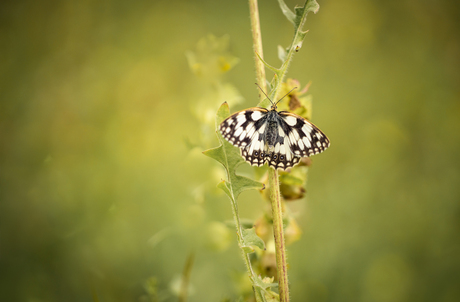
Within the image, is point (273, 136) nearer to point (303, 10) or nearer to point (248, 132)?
point (248, 132)

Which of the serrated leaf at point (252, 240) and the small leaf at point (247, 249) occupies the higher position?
the serrated leaf at point (252, 240)

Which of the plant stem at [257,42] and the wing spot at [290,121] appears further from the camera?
the wing spot at [290,121]

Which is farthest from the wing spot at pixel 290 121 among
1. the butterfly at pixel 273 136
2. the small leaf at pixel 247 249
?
the small leaf at pixel 247 249

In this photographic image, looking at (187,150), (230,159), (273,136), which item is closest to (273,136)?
(273,136)

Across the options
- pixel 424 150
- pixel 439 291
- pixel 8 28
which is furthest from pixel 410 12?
pixel 8 28

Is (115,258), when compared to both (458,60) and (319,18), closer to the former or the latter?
(319,18)

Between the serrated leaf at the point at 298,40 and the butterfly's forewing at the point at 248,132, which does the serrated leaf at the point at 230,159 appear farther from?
the serrated leaf at the point at 298,40
